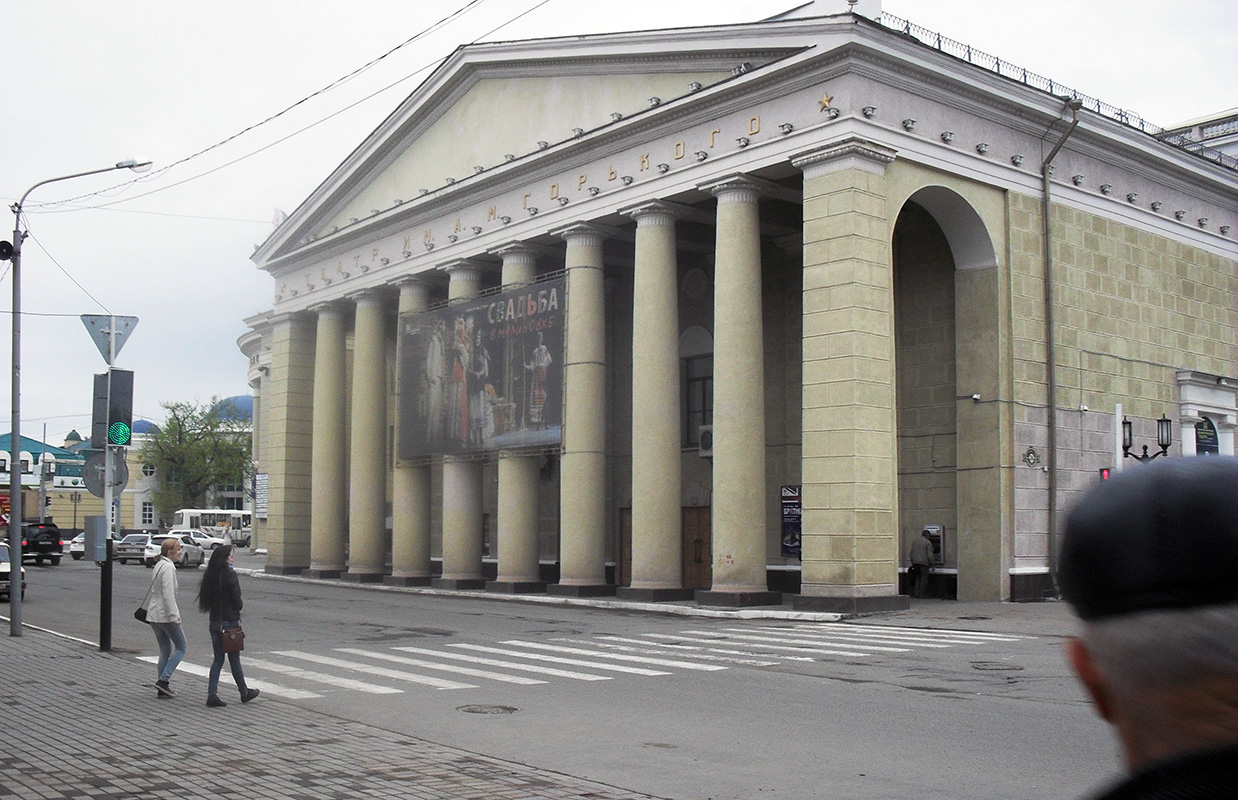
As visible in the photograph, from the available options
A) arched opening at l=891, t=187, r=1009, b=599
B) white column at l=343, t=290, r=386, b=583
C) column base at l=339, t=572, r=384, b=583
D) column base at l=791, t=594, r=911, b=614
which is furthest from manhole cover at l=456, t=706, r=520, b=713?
white column at l=343, t=290, r=386, b=583

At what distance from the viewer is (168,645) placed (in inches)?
565

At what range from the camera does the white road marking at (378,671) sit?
1552 cm

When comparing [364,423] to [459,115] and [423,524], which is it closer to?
[423,524]

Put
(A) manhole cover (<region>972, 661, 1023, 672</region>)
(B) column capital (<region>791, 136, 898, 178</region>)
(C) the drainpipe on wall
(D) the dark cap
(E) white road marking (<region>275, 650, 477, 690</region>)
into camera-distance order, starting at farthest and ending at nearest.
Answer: (C) the drainpipe on wall → (B) column capital (<region>791, 136, 898, 178</region>) → (A) manhole cover (<region>972, 661, 1023, 672</region>) → (E) white road marking (<region>275, 650, 477, 690</region>) → (D) the dark cap

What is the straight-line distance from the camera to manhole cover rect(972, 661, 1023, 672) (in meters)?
16.2

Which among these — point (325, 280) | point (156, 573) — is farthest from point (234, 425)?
point (156, 573)

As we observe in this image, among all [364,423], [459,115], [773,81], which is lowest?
[364,423]

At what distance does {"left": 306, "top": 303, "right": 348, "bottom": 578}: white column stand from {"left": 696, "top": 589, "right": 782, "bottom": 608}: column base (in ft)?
64.2

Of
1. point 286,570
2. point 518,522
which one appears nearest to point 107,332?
point 518,522

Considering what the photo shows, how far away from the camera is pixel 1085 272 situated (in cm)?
3123

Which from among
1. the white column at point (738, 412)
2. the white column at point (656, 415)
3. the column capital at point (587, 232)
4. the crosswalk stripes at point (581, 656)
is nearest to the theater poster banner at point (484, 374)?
the column capital at point (587, 232)

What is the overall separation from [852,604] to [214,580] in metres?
14.8

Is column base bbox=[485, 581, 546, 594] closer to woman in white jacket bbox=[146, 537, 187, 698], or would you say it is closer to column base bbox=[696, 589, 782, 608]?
column base bbox=[696, 589, 782, 608]

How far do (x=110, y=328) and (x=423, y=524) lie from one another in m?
22.5
